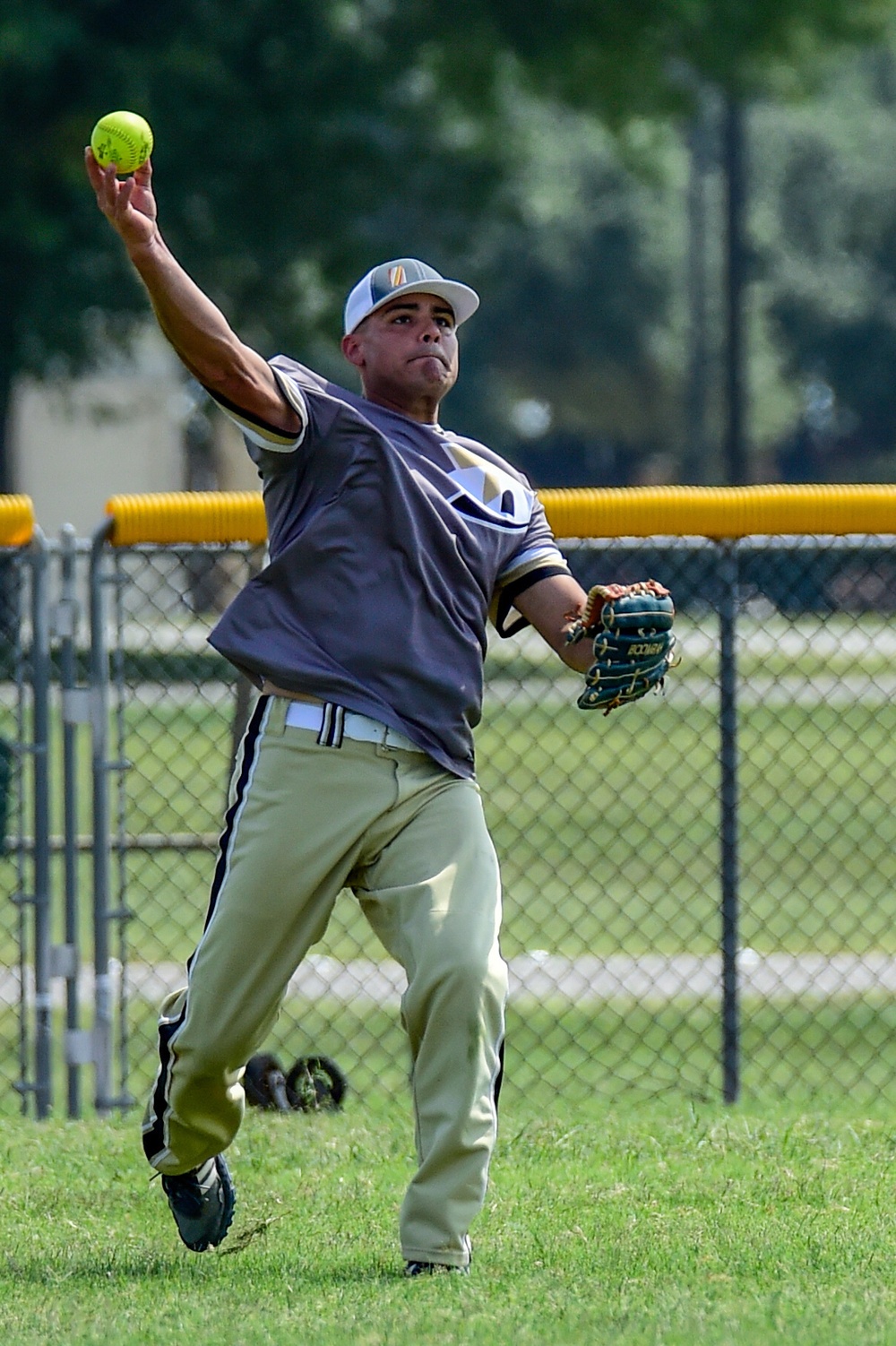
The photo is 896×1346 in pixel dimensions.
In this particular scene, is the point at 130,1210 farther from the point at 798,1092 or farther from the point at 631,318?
the point at 631,318

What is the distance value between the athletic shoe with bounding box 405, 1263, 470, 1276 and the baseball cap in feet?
6.19

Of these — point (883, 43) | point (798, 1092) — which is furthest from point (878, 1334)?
point (883, 43)

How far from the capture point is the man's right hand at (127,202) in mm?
3475

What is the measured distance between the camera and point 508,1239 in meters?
4.03

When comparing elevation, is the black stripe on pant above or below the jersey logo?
below

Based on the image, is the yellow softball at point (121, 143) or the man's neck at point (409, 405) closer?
the yellow softball at point (121, 143)

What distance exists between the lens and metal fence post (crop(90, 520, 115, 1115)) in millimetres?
5465

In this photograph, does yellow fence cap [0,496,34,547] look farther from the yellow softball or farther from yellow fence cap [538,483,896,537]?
the yellow softball

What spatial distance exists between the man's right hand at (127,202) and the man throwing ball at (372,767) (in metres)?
0.06

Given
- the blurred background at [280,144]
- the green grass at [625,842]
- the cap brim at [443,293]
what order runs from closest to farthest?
1. the cap brim at [443,293]
2. the green grass at [625,842]
3. the blurred background at [280,144]

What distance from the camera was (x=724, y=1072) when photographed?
5664 millimetres

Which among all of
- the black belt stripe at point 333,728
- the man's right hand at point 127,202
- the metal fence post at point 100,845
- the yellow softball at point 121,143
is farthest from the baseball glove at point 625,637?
the metal fence post at point 100,845

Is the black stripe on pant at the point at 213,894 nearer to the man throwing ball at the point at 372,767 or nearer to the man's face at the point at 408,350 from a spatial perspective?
the man throwing ball at the point at 372,767

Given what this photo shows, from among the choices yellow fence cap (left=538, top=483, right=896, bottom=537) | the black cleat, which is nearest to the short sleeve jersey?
the black cleat
